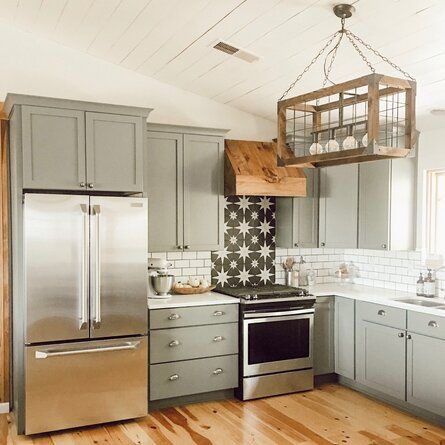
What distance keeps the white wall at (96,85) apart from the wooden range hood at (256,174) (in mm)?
330

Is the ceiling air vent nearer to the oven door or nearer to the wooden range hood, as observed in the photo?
the wooden range hood

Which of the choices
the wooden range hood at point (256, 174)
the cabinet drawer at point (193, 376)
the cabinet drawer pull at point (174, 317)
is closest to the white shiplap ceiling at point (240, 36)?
the wooden range hood at point (256, 174)

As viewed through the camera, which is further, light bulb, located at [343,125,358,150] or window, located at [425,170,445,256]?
window, located at [425,170,445,256]

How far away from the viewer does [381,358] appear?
14.6 feet

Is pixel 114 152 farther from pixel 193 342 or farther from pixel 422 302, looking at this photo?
pixel 422 302

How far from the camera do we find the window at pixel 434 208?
479cm

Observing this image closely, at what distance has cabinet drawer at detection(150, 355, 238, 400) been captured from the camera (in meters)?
4.24

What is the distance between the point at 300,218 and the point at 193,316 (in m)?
1.47

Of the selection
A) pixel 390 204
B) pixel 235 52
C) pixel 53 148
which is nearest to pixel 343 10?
pixel 235 52

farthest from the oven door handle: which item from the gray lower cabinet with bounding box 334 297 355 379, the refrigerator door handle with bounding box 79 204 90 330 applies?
the refrigerator door handle with bounding box 79 204 90 330

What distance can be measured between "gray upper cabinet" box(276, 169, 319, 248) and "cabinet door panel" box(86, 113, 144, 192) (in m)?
1.65

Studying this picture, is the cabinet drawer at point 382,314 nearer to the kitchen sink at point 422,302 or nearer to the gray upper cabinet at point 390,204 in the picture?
the kitchen sink at point 422,302

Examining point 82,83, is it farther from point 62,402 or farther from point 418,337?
point 418,337

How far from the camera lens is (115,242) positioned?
3.95 metres
